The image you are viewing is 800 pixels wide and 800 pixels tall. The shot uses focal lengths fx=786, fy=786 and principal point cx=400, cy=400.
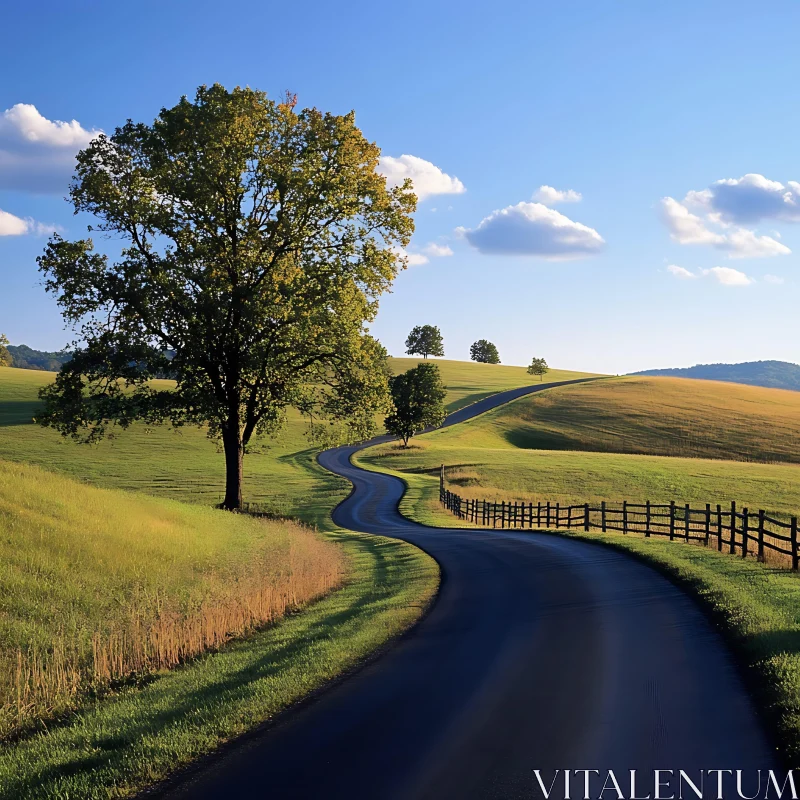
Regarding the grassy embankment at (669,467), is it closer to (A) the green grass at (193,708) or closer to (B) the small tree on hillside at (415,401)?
(B) the small tree on hillside at (415,401)

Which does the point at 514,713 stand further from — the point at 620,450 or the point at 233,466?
the point at 620,450

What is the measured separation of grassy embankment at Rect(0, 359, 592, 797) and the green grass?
0.02 meters

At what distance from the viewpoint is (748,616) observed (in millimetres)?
12852

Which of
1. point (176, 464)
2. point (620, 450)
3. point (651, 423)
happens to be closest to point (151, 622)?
point (176, 464)

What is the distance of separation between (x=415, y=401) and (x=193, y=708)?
264 feet

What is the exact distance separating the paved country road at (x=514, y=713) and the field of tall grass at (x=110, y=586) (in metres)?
3.19

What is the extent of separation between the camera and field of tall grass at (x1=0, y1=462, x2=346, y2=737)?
1058 cm

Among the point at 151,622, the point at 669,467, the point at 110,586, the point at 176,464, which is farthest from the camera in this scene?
the point at 669,467

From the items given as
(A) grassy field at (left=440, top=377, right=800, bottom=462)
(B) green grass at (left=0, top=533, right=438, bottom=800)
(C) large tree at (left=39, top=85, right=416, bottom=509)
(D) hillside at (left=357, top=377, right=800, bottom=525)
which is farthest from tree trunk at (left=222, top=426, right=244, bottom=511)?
(A) grassy field at (left=440, top=377, right=800, bottom=462)

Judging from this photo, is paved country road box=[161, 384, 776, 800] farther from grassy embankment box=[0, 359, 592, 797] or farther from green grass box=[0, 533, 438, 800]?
grassy embankment box=[0, 359, 592, 797]

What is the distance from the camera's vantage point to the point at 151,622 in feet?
41.5

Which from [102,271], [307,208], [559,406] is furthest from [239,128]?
[559,406]

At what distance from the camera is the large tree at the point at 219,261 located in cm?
2639

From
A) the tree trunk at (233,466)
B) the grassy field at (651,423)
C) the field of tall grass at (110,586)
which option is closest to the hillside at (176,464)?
the tree trunk at (233,466)
